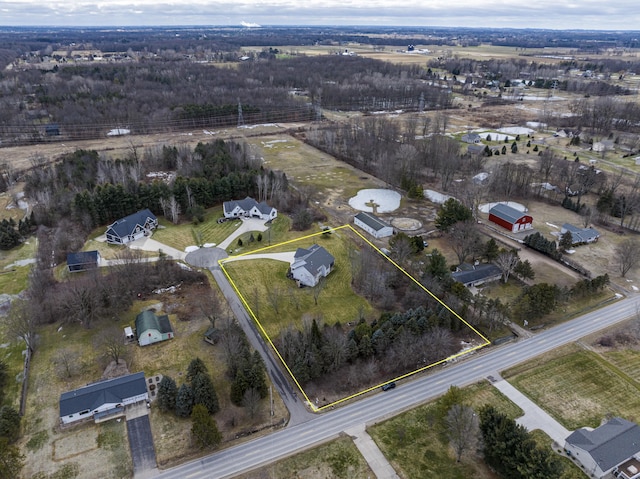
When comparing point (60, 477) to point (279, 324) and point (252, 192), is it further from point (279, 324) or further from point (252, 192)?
point (252, 192)

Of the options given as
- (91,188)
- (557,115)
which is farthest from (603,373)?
(557,115)

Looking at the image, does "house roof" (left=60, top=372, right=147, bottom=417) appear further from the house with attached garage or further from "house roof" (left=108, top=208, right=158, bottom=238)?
"house roof" (left=108, top=208, right=158, bottom=238)

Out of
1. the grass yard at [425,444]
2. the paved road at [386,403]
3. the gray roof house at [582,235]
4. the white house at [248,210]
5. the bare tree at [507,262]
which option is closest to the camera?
the grass yard at [425,444]

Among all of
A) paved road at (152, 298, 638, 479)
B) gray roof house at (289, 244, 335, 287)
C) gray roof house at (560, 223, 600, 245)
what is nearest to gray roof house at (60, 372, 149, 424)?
paved road at (152, 298, 638, 479)

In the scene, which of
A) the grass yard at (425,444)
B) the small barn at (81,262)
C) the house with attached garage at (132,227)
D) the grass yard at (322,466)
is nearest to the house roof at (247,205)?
the house with attached garage at (132,227)

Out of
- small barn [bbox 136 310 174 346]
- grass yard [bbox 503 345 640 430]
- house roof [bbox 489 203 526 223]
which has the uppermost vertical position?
house roof [bbox 489 203 526 223]

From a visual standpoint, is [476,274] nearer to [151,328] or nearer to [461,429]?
[461,429]

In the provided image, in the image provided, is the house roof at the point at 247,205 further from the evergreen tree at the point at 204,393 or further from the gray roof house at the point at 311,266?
the evergreen tree at the point at 204,393
